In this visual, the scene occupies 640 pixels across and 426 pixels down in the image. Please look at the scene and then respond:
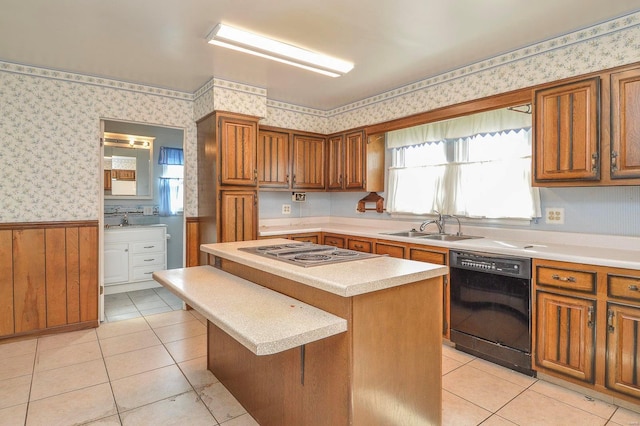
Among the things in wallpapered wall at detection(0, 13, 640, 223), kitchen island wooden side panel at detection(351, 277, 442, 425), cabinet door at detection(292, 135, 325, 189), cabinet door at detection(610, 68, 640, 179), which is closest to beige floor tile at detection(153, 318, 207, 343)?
wallpapered wall at detection(0, 13, 640, 223)

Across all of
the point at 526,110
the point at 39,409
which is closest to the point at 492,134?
the point at 526,110

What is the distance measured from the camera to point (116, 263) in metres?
4.71

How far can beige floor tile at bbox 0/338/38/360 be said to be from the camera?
3.01 m

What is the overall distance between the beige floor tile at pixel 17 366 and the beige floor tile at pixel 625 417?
3935 mm

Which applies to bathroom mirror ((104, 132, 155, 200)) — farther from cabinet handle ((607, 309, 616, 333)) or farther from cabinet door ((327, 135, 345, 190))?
cabinet handle ((607, 309, 616, 333))

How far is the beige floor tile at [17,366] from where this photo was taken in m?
2.66

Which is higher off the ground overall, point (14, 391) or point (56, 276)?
point (56, 276)

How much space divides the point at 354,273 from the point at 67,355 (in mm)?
2741

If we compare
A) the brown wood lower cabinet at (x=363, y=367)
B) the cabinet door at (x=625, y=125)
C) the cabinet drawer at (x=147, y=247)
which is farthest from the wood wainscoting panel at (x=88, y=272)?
the cabinet door at (x=625, y=125)

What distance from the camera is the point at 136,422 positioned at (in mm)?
2105

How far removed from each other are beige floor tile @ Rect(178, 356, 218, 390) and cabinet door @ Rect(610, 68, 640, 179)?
10.2ft

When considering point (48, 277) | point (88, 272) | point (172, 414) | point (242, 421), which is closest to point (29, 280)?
point (48, 277)

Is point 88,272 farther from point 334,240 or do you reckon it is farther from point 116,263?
point 334,240

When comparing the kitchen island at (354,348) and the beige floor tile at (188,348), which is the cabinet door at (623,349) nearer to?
the kitchen island at (354,348)
